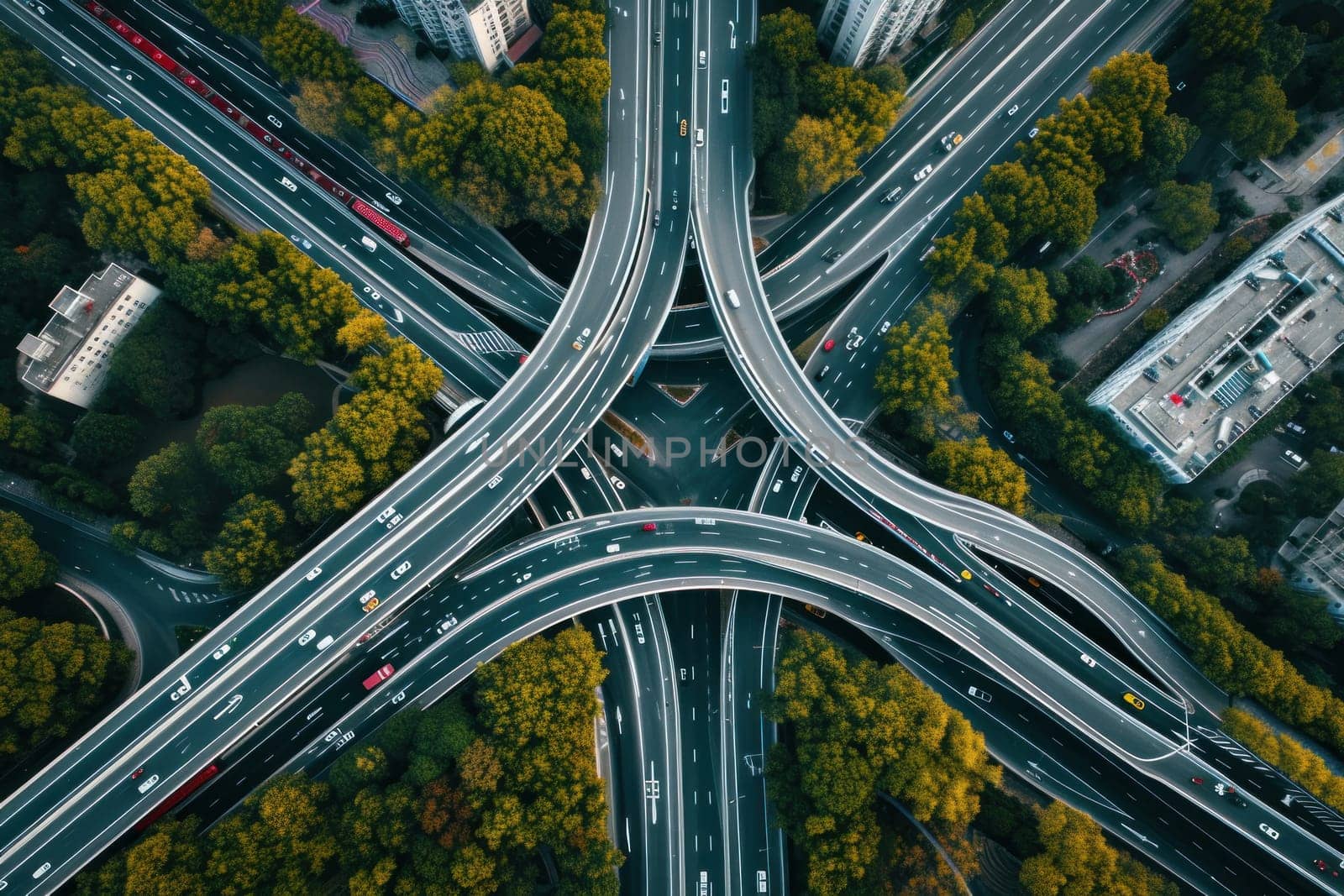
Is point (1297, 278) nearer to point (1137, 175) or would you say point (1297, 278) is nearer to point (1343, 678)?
point (1137, 175)

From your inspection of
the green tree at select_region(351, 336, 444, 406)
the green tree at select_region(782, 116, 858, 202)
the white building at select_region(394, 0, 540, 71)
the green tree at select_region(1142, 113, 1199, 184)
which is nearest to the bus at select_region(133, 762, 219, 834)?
the green tree at select_region(351, 336, 444, 406)

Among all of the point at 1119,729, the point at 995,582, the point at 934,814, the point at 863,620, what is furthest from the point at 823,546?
the point at 1119,729

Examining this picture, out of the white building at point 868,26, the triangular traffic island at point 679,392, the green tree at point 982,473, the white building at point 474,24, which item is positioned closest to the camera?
the white building at point 474,24

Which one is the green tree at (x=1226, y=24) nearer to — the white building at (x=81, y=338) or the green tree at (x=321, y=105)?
the green tree at (x=321, y=105)

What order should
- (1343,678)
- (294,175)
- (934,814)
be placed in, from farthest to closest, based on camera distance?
1. (294,175)
2. (1343,678)
3. (934,814)

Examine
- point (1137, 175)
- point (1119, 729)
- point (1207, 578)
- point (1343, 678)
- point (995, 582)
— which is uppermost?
point (1137, 175)

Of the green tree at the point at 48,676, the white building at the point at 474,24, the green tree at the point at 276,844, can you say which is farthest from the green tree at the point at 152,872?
the white building at the point at 474,24
